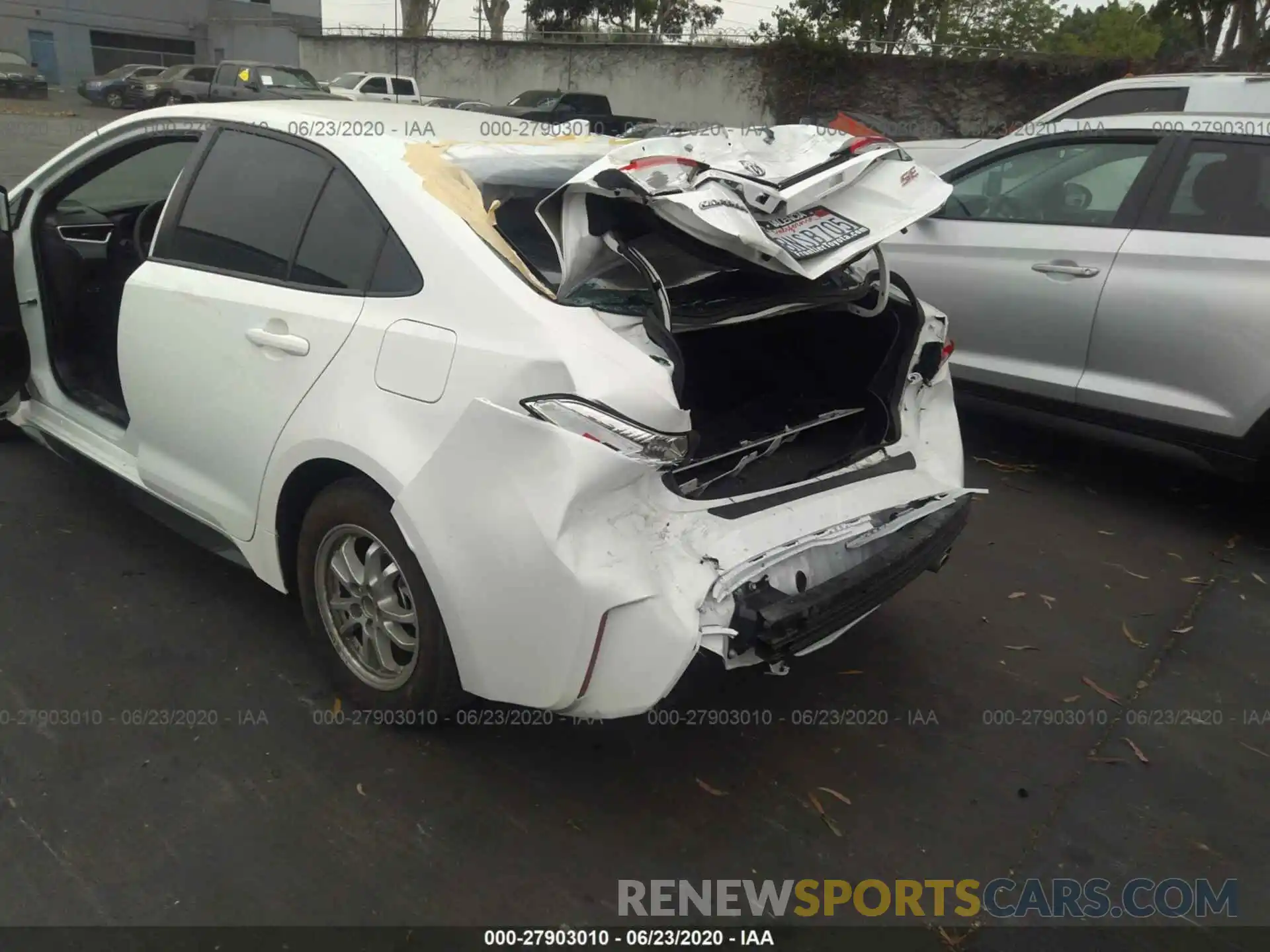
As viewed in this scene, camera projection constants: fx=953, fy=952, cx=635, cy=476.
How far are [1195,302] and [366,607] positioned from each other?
3709mm

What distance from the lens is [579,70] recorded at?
88.2 ft

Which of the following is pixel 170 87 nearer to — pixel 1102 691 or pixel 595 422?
pixel 595 422

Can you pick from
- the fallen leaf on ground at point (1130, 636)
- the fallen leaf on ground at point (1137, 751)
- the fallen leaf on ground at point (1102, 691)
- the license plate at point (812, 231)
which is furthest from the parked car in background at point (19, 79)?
the fallen leaf on ground at point (1137, 751)

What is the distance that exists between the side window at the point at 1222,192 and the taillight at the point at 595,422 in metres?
3.40

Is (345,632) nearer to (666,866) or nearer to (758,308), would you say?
(666,866)

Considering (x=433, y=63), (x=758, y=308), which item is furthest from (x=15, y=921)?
(x=433, y=63)

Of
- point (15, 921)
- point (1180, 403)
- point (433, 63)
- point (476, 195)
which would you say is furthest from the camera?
point (433, 63)

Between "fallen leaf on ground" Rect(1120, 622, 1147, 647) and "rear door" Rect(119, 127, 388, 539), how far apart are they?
2.93 meters

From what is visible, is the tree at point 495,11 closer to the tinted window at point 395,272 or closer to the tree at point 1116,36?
the tree at point 1116,36

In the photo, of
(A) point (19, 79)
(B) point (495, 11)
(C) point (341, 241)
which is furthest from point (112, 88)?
(C) point (341, 241)

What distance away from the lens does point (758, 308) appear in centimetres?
265

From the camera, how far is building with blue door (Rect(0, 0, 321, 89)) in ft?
121

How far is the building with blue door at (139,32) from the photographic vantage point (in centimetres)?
3703

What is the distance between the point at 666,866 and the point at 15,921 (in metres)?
1.47
